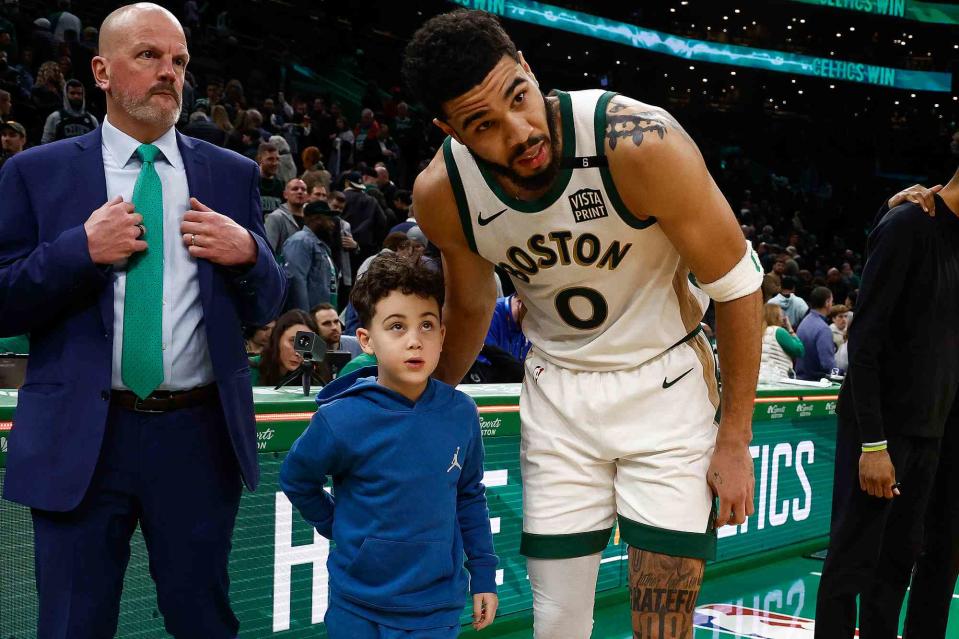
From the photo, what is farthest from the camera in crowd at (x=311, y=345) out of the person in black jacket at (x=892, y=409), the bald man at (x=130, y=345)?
the person in black jacket at (x=892, y=409)

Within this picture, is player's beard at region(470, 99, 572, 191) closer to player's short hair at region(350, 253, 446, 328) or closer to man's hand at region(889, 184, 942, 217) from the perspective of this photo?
player's short hair at region(350, 253, 446, 328)

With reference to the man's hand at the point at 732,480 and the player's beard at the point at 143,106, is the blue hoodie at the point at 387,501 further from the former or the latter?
the player's beard at the point at 143,106

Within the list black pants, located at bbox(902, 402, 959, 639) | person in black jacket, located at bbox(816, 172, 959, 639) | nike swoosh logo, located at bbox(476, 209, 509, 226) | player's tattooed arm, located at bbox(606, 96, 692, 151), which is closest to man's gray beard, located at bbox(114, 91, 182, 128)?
nike swoosh logo, located at bbox(476, 209, 509, 226)

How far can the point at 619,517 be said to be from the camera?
2492mm

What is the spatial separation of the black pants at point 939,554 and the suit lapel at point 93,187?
2.90 meters

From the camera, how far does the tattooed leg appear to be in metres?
2.39

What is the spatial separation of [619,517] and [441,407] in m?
0.53

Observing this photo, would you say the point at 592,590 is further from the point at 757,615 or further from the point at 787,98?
the point at 787,98

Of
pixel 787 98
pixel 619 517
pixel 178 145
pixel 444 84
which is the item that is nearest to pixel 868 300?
pixel 619 517

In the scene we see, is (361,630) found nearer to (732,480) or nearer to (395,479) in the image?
(395,479)

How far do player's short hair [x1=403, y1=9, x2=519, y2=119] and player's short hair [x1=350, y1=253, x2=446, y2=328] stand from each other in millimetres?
457

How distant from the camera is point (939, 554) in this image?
3.68 metres

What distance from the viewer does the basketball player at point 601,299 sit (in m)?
2.25

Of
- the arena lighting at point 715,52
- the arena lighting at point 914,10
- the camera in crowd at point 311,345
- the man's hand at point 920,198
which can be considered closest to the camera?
the man's hand at point 920,198
